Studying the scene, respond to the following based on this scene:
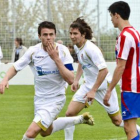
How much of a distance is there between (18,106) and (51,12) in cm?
905

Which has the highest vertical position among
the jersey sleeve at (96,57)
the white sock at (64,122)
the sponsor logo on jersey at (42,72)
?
the jersey sleeve at (96,57)

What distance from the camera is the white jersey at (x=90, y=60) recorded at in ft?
34.0

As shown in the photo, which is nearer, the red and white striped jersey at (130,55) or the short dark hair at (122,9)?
the red and white striped jersey at (130,55)

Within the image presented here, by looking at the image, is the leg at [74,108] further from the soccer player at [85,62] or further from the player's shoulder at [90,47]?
the player's shoulder at [90,47]

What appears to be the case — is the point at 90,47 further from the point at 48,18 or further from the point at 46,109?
the point at 48,18

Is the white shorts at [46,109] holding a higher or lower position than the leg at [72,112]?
higher

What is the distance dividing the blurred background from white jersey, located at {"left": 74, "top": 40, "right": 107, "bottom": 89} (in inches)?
560

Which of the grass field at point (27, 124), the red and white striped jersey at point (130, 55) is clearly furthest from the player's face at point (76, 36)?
the red and white striped jersey at point (130, 55)

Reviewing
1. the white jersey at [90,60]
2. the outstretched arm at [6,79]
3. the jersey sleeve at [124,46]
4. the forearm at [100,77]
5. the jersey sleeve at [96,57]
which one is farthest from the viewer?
the white jersey at [90,60]

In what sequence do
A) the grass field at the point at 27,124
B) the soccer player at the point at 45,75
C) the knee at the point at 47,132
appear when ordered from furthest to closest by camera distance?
the grass field at the point at 27,124 < the knee at the point at 47,132 < the soccer player at the point at 45,75

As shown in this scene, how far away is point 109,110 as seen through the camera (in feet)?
36.6

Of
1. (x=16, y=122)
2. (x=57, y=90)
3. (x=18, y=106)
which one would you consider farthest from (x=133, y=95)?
(x=18, y=106)

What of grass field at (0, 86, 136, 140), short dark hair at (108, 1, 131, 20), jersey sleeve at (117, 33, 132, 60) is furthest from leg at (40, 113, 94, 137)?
short dark hair at (108, 1, 131, 20)

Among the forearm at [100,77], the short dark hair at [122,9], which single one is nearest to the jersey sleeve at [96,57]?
the forearm at [100,77]
